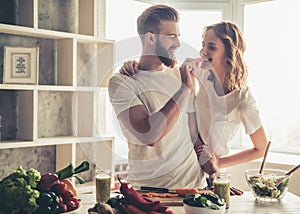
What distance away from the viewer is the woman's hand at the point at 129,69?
2295 millimetres

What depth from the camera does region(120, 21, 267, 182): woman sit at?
8.66ft

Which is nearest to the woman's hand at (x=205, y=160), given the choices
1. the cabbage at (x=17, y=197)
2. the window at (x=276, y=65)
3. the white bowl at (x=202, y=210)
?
the white bowl at (x=202, y=210)

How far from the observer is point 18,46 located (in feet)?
9.39

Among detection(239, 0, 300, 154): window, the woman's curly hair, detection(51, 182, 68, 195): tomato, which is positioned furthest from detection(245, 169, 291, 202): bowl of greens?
detection(239, 0, 300, 154): window

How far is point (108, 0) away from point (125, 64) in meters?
1.21

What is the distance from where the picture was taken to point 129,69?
2.31 meters

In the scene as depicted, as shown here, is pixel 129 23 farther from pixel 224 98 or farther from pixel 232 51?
pixel 224 98

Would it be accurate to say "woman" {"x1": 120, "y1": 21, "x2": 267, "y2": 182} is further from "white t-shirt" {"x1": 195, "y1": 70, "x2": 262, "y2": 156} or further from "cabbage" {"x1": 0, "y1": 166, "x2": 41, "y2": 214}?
"cabbage" {"x1": 0, "y1": 166, "x2": 41, "y2": 214}

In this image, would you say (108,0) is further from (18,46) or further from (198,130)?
(198,130)

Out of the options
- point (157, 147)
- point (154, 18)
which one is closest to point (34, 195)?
point (157, 147)

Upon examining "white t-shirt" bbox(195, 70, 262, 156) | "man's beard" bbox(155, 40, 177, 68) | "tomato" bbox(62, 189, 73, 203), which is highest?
"man's beard" bbox(155, 40, 177, 68)

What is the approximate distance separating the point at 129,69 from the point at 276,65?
1.66 metres

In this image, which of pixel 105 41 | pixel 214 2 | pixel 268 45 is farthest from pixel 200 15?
pixel 105 41

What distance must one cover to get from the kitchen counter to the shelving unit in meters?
0.87
